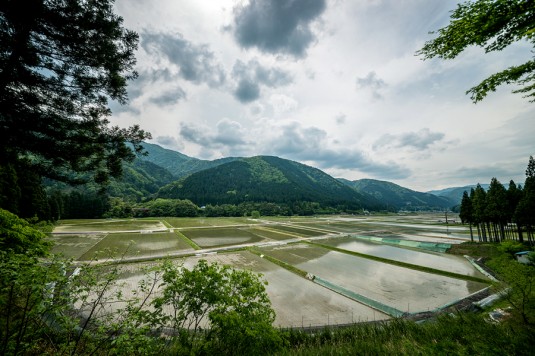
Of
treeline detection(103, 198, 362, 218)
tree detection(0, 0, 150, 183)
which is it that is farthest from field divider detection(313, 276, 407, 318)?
treeline detection(103, 198, 362, 218)

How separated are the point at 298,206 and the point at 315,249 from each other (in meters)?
99.9

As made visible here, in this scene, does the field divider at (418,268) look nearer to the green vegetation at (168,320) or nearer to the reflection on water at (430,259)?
the reflection on water at (430,259)

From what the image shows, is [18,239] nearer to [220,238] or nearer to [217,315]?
[217,315]

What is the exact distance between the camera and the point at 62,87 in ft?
22.5

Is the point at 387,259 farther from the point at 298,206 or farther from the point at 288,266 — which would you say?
the point at 298,206

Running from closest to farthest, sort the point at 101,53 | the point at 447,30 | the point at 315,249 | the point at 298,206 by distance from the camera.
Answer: the point at 447,30
the point at 101,53
the point at 315,249
the point at 298,206

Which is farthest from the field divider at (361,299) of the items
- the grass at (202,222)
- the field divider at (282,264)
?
the grass at (202,222)

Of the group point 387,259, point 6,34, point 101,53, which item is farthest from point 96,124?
point 387,259

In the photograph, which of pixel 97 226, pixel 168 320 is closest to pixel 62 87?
pixel 168 320

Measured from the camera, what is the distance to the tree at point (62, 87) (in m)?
5.88

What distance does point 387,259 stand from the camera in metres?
25.4

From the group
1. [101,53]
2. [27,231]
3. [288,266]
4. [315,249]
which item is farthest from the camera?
[315,249]

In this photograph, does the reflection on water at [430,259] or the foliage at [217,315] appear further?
the reflection on water at [430,259]

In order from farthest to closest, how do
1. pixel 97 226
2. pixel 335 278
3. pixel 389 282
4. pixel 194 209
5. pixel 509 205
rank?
pixel 194 209
pixel 97 226
pixel 509 205
pixel 335 278
pixel 389 282
